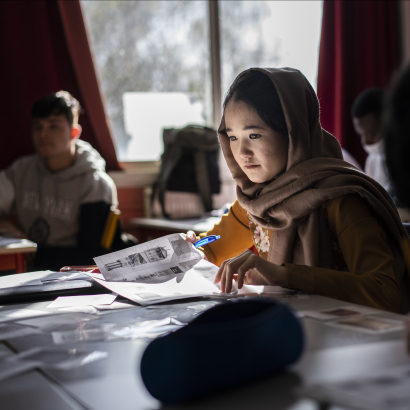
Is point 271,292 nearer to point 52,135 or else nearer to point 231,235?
point 231,235

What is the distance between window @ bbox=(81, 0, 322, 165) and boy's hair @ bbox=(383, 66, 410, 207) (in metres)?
3.09

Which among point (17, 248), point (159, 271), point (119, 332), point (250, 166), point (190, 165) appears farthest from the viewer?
point (190, 165)

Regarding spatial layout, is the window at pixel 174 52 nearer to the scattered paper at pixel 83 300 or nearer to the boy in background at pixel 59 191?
the boy in background at pixel 59 191

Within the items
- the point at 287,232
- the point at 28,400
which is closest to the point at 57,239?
the point at 287,232

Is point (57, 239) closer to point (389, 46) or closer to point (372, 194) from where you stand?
point (372, 194)

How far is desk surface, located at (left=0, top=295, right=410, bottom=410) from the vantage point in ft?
1.56

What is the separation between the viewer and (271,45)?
3.74m

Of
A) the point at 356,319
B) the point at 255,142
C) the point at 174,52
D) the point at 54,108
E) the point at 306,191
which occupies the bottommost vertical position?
the point at 356,319

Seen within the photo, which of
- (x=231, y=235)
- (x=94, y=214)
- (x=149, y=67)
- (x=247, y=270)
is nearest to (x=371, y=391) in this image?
(x=247, y=270)

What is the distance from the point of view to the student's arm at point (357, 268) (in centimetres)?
97

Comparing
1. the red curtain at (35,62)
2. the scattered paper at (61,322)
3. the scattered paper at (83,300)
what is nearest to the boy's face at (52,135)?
the red curtain at (35,62)

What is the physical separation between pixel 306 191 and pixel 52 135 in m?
1.79

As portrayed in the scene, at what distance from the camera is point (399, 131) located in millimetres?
422

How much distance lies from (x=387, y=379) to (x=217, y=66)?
3.34m
